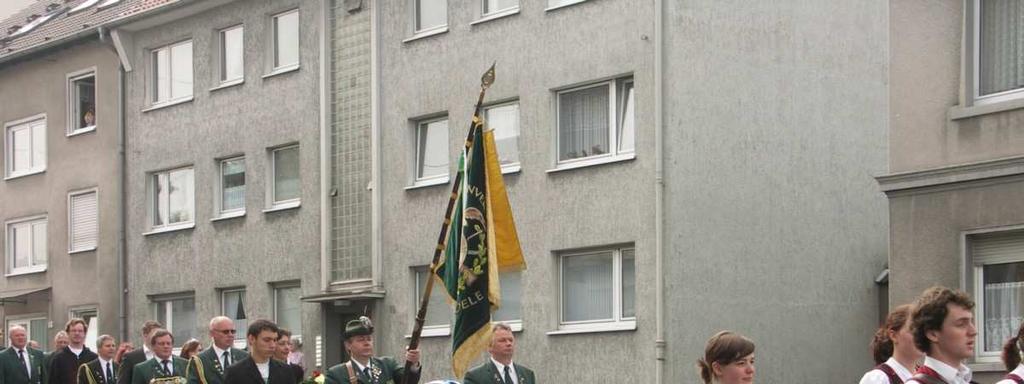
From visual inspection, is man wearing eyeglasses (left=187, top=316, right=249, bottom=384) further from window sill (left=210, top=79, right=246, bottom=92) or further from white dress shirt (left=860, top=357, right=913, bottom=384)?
window sill (left=210, top=79, right=246, bottom=92)

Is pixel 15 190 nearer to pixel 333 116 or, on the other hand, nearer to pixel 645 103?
pixel 333 116

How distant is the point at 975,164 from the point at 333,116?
52.2 ft

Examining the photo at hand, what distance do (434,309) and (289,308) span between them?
4.36 metres

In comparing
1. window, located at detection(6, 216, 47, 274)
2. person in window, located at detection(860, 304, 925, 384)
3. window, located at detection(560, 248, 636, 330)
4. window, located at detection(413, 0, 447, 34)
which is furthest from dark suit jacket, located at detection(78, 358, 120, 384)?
window, located at detection(6, 216, 47, 274)

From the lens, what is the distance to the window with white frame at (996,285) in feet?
63.1

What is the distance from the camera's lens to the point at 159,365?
17.3 m

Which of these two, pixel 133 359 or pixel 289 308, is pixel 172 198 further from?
pixel 133 359

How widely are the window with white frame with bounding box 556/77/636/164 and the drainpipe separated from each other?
27.2 inches

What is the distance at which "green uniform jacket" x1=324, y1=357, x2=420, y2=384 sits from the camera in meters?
13.6

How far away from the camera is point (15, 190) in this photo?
135ft

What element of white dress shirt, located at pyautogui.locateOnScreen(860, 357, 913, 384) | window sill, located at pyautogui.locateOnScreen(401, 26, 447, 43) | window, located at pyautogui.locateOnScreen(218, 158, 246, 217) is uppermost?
window sill, located at pyautogui.locateOnScreen(401, 26, 447, 43)

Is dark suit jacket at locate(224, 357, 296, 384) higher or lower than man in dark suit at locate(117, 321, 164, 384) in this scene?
higher

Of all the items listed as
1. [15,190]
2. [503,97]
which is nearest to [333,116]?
[503,97]

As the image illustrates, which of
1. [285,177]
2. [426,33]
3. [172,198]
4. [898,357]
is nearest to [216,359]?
[898,357]
